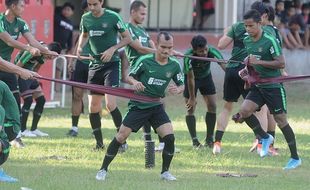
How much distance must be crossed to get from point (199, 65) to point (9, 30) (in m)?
2.67

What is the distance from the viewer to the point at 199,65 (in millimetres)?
14133

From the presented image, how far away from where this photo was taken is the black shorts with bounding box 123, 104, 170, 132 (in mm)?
11383

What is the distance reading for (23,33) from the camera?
13953mm

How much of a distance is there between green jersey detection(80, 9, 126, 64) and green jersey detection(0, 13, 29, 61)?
981 millimetres

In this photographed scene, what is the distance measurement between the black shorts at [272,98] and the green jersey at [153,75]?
5.29ft

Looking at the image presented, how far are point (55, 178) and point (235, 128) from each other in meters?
6.61

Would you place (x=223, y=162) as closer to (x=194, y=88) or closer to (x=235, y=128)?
(x=194, y=88)

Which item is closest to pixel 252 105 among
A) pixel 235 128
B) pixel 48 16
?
pixel 235 128

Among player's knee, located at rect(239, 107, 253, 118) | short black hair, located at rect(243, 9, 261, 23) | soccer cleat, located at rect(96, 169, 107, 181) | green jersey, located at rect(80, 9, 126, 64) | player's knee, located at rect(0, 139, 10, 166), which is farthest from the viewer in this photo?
green jersey, located at rect(80, 9, 126, 64)

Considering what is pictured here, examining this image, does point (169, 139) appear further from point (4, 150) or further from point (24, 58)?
point (24, 58)

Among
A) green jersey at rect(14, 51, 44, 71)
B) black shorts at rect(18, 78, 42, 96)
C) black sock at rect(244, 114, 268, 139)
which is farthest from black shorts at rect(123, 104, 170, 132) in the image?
black shorts at rect(18, 78, 42, 96)

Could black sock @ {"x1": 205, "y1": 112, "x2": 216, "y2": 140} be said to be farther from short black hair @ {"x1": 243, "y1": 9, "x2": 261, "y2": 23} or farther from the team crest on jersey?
the team crest on jersey

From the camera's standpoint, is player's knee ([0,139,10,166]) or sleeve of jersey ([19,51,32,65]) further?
sleeve of jersey ([19,51,32,65])

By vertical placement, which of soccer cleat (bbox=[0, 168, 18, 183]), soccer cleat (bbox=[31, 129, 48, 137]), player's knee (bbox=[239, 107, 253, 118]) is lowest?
soccer cleat (bbox=[31, 129, 48, 137])
